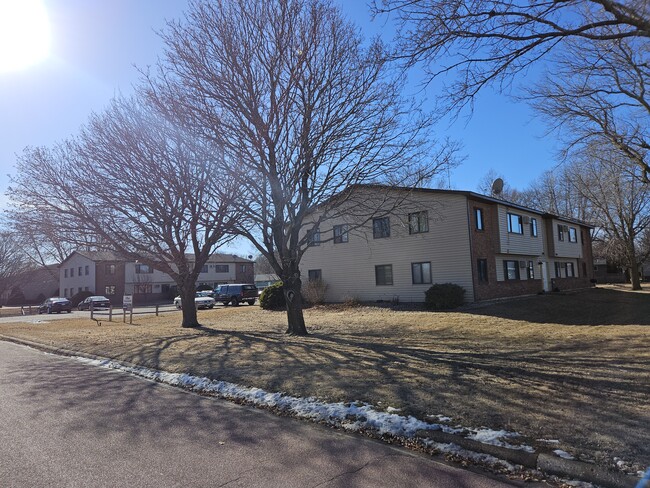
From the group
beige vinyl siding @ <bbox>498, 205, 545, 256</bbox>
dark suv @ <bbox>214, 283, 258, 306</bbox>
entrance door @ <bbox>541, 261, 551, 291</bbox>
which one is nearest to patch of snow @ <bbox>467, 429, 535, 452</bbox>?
beige vinyl siding @ <bbox>498, 205, 545, 256</bbox>

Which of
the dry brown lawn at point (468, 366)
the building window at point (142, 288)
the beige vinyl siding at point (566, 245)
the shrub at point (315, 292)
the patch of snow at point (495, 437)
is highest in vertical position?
the beige vinyl siding at point (566, 245)

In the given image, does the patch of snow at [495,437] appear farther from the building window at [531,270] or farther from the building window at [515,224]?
the building window at [531,270]

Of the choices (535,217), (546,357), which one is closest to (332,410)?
(546,357)

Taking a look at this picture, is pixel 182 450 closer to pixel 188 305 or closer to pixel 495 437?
pixel 495 437

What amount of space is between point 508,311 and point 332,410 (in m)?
15.4

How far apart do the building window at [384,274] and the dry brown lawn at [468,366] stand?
8112mm

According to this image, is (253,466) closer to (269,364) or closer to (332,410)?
(332,410)

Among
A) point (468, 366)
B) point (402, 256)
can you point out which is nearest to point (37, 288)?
point (402, 256)

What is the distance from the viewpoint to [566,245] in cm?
3425

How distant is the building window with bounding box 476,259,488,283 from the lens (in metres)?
22.7

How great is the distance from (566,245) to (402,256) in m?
16.9

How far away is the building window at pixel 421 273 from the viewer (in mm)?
23775

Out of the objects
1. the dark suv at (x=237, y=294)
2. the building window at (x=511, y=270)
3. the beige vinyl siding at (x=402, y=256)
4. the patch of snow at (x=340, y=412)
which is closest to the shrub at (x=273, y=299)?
the beige vinyl siding at (x=402, y=256)

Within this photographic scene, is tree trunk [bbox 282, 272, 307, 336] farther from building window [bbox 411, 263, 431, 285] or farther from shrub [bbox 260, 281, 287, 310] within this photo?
shrub [bbox 260, 281, 287, 310]
